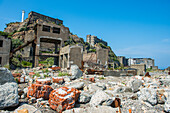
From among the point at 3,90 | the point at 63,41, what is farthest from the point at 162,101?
the point at 63,41

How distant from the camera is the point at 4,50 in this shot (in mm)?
15852

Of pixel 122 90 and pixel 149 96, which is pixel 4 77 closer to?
pixel 122 90

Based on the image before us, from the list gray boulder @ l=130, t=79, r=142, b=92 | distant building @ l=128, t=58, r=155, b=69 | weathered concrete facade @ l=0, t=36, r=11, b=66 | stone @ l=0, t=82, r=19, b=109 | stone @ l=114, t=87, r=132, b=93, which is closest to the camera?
stone @ l=0, t=82, r=19, b=109

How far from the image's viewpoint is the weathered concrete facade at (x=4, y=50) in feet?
50.9

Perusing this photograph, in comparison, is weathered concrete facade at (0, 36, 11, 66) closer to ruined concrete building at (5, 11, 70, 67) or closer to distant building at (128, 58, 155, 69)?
ruined concrete building at (5, 11, 70, 67)

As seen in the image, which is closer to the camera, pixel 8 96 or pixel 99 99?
pixel 8 96

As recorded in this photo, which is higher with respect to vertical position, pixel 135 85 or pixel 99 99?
pixel 135 85

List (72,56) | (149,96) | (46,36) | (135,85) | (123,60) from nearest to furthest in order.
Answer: (149,96), (135,85), (72,56), (46,36), (123,60)

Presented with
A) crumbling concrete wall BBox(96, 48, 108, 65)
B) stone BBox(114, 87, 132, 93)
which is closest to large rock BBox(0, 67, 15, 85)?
stone BBox(114, 87, 132, 93)

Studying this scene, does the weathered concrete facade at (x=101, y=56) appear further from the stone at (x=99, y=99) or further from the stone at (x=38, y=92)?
the stone at (x=99, y=99)

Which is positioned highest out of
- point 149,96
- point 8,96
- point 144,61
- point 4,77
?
point 144,61

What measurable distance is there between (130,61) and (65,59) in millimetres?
49522

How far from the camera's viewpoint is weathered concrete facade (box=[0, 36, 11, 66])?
50.9ft

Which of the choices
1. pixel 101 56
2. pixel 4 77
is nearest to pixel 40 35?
pixel 4 77
